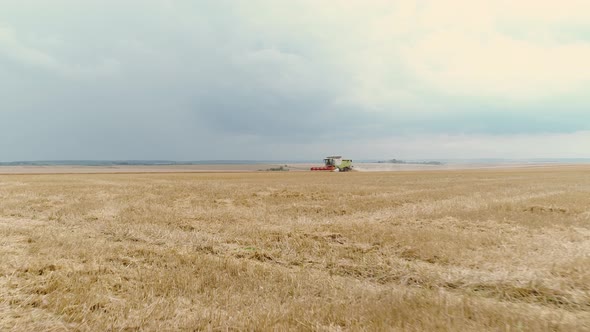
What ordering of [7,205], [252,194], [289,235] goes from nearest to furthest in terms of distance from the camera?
[289,235] → [7,205] → [252,194]

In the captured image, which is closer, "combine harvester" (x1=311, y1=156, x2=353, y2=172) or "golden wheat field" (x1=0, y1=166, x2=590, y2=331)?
"golden wheat field" (x1=0, y1=166, x2=590, y2=331)

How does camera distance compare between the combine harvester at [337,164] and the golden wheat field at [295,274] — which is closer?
the golden wheat field at [295,274]

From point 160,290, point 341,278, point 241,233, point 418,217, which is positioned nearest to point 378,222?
point 418,217

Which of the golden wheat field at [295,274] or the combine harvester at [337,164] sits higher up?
the combine harvester at [337,164]

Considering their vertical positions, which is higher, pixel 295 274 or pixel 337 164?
pixel 337 164

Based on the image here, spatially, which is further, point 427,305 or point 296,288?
point 296,288

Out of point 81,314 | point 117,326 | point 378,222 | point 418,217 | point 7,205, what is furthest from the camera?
point 7,205

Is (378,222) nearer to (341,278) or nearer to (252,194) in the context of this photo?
(341,278)

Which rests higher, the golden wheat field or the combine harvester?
the combine harvester

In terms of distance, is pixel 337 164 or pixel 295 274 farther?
pixel 337 164

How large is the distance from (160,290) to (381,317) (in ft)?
14.1

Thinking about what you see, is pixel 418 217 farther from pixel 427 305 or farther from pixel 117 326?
pixel 117 326

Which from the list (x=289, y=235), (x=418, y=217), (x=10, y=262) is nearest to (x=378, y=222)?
(x=418, y=217)

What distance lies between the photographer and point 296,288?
18.8 ft
